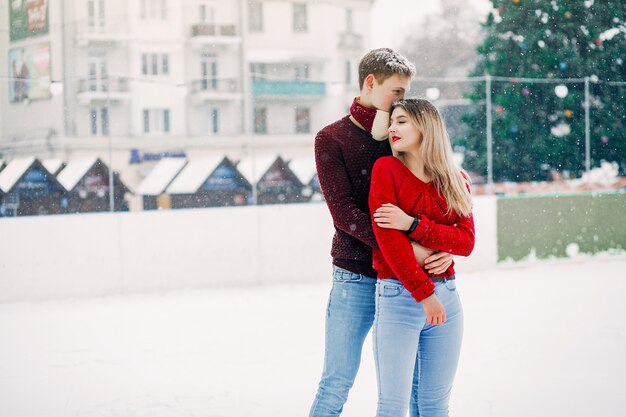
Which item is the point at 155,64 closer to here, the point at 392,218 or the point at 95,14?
the point at 95,14

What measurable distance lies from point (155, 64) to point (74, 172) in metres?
4.17

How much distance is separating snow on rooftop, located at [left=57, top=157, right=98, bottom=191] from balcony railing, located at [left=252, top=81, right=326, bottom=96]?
203 cm

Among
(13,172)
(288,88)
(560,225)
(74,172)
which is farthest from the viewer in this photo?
(288,88)

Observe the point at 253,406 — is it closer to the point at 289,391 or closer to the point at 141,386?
the point at 289,391

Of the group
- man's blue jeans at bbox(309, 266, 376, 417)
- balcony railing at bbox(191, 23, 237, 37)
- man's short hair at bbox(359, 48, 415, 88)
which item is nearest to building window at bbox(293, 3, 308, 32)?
balcony railing at bbox(191, 23, 237, 37)

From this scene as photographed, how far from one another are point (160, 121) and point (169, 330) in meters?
5.53

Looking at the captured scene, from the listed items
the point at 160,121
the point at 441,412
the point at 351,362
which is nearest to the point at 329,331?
the point at 351,362

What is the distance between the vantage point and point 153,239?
6.36 m

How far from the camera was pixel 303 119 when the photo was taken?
31.9 ft

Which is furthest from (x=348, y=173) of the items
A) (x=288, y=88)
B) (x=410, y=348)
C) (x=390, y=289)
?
(x=288, y=88)

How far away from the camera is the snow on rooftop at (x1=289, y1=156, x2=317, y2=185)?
865cm

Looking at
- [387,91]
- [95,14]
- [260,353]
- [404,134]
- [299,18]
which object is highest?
[299,18]

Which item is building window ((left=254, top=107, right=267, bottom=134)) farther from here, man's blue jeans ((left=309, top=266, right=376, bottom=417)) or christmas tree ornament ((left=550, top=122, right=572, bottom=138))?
man's blue jeans ((left=309, top=266, right=376, bottom=417))

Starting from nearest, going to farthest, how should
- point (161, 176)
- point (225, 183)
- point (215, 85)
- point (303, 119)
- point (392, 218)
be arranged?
point (392, 218), point (225, 183), point (161, 176), point (303, 119), point (215, 85)
